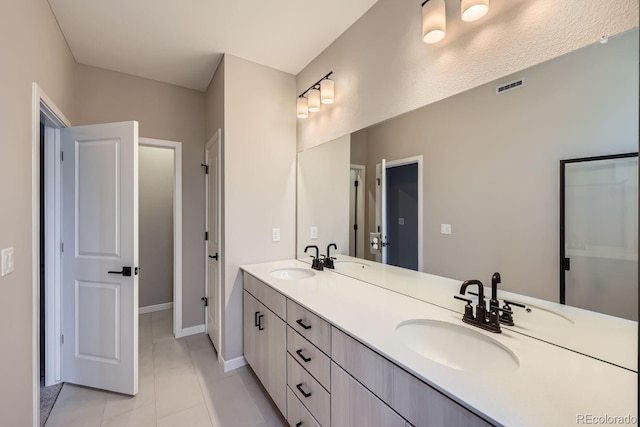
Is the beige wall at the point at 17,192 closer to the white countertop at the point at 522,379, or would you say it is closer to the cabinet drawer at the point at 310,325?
the cabinet drawer at the point at 310,325

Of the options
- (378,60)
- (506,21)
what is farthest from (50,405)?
(506,21)

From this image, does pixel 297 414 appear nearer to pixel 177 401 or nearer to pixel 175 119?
pixel 177 401

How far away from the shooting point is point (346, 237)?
6.89 feet

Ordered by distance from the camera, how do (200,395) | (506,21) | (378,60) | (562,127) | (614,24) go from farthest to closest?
(200,395), (378,60), (506,21), (562,127), (614,24)

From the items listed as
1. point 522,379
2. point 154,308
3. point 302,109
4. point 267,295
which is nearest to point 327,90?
point 302,109

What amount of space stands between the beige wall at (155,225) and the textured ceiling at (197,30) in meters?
1.37

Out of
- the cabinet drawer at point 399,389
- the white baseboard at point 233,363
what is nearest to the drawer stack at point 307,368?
the cabinet drawer at point 399,389

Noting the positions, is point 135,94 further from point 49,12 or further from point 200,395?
point 200,395

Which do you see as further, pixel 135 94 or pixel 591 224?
pixel 135 94

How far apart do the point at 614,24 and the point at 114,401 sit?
3273 mm

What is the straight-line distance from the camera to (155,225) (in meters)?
3.75

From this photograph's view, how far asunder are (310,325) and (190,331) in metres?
2.24

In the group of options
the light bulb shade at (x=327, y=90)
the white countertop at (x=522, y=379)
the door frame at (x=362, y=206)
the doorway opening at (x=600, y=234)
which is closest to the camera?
the white countertop at (x=522, y=379)

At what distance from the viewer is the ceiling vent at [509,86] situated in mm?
1111
